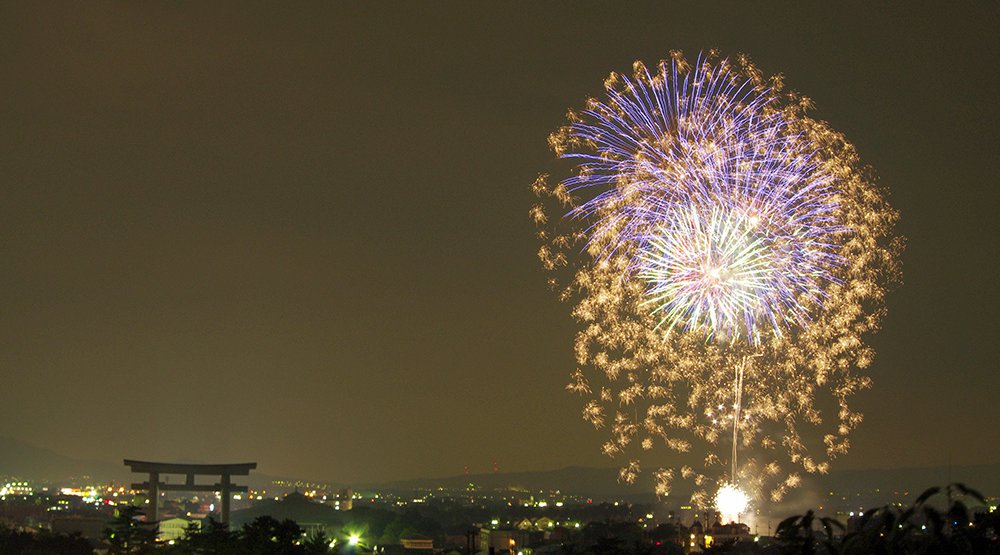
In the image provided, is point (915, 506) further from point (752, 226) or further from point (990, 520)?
point (752, 226)

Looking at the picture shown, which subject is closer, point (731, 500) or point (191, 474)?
point (731, 500)

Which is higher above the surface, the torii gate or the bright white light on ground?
the torii gate

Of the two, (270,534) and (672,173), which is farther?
(270,534)

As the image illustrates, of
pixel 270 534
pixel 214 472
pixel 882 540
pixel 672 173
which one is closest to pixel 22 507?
pixel 214 472

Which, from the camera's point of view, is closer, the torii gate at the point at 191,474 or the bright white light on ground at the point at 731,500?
the bright white light on ground at the point at 731,500

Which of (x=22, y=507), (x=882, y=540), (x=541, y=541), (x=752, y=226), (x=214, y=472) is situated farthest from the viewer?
(x=22, y=507)

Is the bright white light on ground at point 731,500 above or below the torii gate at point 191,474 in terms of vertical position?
below

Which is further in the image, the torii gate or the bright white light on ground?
the torii gate

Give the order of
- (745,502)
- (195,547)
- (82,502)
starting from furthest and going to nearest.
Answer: (82,502), (745,502), (195,547)
